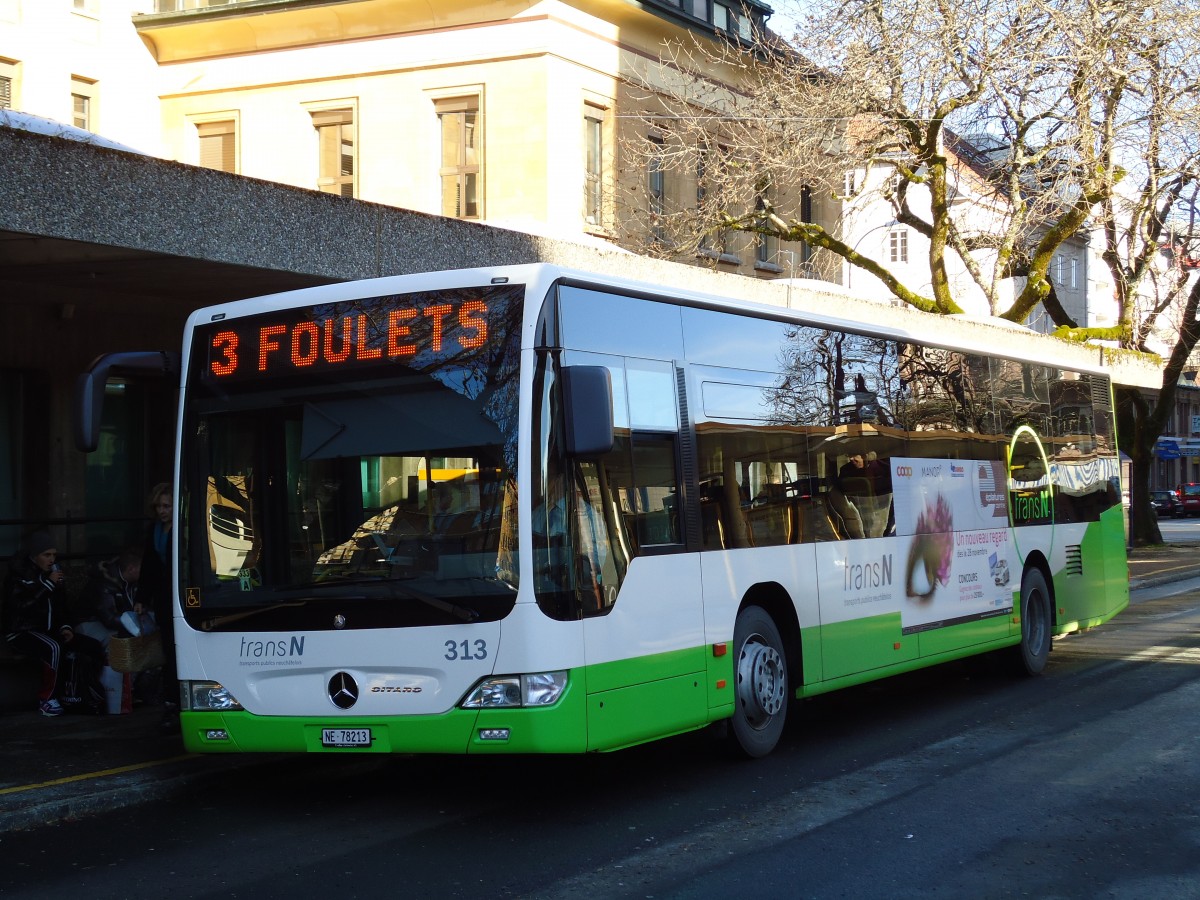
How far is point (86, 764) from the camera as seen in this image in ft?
30.2

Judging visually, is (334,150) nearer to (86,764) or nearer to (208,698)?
(86,764)

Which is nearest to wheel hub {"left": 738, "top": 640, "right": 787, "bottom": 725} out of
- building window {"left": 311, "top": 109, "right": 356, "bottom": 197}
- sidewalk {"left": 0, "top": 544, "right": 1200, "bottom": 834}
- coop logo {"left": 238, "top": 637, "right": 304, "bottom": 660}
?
coop logo {"left": 238, "top": 637, "right": 304, "bottom": 660}

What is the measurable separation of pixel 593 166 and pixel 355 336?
886 inches

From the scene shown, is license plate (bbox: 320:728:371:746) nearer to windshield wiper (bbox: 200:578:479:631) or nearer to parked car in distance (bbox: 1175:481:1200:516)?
windshield wiper (bbox: 200:578:479:631)

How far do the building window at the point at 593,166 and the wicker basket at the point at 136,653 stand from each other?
19.7m

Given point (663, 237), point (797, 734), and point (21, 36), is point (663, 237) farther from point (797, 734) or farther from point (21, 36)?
point (797, 734)

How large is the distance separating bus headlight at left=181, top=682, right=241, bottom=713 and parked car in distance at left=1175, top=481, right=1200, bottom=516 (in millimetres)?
59652

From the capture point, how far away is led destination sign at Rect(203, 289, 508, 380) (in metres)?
7.68

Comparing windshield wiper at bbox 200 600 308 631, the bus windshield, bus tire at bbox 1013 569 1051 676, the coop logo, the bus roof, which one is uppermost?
the bus roof

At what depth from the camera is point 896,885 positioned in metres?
6.25

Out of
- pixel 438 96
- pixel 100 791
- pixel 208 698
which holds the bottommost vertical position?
pixel 100 791

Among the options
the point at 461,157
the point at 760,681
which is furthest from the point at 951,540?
the point at 461,157

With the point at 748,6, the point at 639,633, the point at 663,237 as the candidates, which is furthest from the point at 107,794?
the point at 748,6

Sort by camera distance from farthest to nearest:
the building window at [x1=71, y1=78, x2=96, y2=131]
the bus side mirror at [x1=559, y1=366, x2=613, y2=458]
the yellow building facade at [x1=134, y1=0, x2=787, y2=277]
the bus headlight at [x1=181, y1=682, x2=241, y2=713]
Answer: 1. the building window at [x1=71, y1=78, x2=96, y2=131]
2. the yellow building facade at [x1=134, y1=0, x2=787, y2=277]
3. the bus headlight at [x1=181, y1=682, x2=241, y2=713]
4. the bus side mirror at [x1=559, y1=366, x2=613, y2=458]
